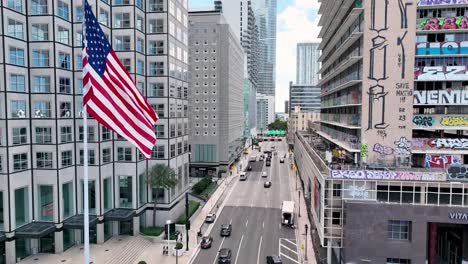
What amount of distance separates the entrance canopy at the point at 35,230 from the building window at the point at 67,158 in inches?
300

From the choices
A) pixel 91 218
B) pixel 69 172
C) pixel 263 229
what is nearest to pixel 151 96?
pixel 69 172

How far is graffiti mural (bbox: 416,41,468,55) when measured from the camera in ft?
137

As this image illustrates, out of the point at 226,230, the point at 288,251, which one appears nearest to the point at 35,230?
the point at 226,230

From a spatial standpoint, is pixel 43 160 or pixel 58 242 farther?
pixel 58 242

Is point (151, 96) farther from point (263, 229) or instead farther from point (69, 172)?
point (263, 229)

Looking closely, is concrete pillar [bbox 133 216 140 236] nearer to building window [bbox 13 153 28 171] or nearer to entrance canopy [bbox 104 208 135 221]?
entrance canopy [bbox 104 208 135 221]

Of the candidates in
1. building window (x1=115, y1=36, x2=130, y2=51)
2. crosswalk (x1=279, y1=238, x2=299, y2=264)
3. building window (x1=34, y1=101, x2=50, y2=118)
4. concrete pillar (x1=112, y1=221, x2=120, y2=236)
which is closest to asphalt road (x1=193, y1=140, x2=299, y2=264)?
crosswalk (x1=279, y1=238, x2=299, y2=264)

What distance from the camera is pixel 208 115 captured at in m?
97.1

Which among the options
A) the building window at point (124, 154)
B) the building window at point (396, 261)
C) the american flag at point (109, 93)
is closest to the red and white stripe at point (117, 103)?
the american flag at point (109, 93)

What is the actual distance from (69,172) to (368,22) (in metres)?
42.3

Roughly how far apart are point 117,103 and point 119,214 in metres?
33.8

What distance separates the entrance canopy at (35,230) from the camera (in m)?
39.4

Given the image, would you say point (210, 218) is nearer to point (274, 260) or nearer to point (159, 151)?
point (159, 151)

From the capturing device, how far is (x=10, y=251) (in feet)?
128
